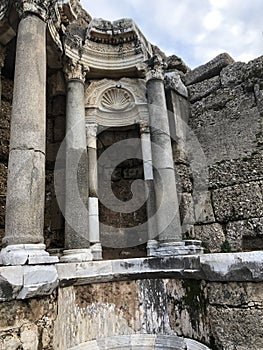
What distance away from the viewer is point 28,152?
11.5ft

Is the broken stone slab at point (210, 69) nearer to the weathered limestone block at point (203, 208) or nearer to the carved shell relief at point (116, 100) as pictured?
the carved shell relief at point (116, 100)

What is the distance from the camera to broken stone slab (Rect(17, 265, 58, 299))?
2691 mm

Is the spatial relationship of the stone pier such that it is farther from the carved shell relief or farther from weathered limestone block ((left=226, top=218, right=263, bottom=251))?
weathered limestone block ((left=226, top=218, right=263, bottom=251))

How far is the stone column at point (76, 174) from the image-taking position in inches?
175

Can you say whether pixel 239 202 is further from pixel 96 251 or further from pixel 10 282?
pixel 10 282

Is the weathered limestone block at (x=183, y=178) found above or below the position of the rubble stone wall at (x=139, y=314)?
above

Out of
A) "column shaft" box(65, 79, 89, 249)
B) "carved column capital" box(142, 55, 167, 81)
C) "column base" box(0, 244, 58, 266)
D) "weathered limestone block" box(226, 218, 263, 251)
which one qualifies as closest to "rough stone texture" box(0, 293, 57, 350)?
"column base" box(0, 244, 58, 266)

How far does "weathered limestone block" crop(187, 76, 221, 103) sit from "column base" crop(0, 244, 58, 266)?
5.01 metres

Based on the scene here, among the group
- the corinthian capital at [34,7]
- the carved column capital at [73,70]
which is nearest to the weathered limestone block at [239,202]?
the carved column capital at [73,70]

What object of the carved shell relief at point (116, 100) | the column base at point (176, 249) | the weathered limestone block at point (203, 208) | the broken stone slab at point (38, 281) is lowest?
the broken stone slab at point (38, 281)

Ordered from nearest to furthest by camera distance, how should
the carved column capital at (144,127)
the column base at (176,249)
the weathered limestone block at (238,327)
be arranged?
the weathered limestone block at (238,327)
the column base at (176,249)
the carved column capital at (144,127)

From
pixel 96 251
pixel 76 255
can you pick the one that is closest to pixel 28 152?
pixel 76 255

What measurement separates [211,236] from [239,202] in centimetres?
83

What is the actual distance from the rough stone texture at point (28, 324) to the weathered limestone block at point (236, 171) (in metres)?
3.90
